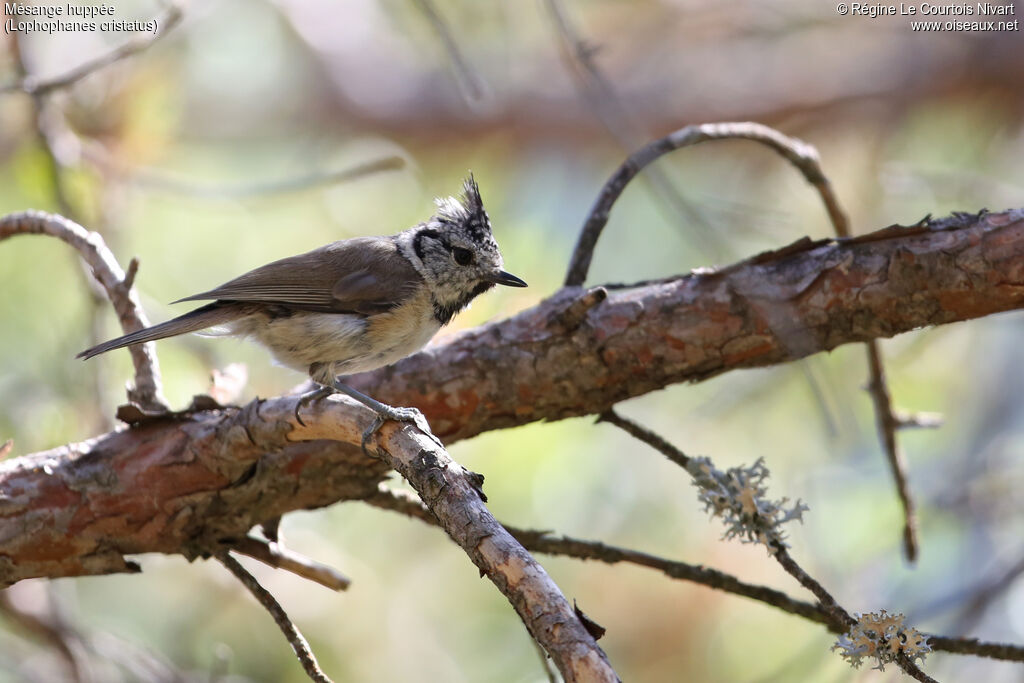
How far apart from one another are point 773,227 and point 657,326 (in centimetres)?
115

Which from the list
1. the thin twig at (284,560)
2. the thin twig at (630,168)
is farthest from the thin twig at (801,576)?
the thin twig at (284,560)

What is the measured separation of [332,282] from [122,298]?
0.75 meters

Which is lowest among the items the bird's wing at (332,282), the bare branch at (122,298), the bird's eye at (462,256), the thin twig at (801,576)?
the thin twig at (801,576)

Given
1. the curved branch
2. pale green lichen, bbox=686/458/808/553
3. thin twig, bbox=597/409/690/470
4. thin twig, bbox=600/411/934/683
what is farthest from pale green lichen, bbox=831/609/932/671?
the curved branch

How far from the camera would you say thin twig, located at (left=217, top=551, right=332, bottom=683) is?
2121mm

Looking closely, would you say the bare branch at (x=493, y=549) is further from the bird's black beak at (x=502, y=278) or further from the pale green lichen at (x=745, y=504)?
the bird's black beak at (x=502, y=278)

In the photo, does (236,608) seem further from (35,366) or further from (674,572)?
(674,572)

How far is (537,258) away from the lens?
4.68 m

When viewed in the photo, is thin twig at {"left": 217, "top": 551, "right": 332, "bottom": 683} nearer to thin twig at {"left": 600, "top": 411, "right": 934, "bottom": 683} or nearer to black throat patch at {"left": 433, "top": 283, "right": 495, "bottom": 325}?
thin twig at {"left": 600, "top": 411, "right": 934, "bottom": 683}

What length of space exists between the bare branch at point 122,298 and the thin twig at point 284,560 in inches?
19.5

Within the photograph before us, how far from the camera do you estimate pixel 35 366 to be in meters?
4.52

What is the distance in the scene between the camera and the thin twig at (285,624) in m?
2.12

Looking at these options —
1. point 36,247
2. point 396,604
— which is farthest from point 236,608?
point 36,247

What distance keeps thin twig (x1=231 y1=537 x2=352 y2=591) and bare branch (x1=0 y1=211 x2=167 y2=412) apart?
1.62 feet
